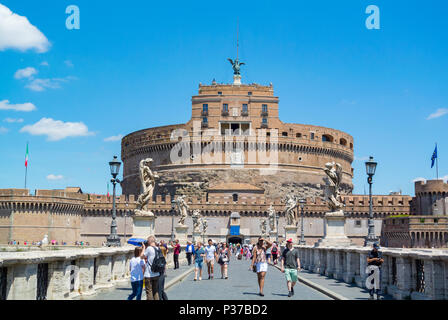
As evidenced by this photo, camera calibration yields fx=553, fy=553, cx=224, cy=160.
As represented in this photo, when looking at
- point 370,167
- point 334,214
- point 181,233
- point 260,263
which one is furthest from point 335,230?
point 181,233

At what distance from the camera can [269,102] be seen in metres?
90.1

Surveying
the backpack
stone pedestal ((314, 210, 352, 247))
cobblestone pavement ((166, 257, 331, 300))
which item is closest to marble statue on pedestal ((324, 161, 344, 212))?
stone pedestal ((314, 210, 352, 247))

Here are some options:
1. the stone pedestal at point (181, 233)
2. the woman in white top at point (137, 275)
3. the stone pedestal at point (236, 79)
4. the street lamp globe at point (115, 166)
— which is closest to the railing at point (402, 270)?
the woman in white top at point (137, 275)

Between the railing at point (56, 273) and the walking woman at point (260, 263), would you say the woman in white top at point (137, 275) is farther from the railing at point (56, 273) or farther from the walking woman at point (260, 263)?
the walking woman at point (260, 263)

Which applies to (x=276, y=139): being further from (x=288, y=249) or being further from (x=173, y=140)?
(x=288, y=249)

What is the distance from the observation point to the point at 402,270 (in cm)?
1113

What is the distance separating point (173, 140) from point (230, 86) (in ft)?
43.8

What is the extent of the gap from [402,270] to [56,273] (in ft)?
22.0

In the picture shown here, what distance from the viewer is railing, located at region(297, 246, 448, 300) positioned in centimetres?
934

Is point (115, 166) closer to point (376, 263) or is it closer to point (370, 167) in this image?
point (370, 167)

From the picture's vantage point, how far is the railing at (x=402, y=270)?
9344 millimetres

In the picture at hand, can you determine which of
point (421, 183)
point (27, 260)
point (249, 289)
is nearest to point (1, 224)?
point (421, 183)

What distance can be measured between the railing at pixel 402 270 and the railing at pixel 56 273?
6296mm

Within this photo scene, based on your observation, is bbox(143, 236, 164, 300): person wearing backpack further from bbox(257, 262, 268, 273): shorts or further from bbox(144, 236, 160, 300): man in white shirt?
bbox(257, 262, 268, 273): shorts
